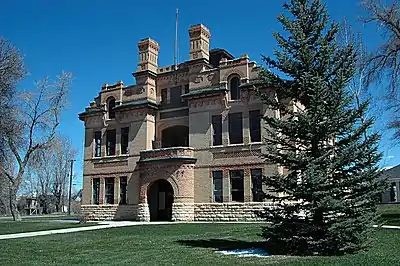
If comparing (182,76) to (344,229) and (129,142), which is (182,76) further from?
(344,229)

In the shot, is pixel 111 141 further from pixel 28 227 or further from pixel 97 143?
pixel 28 227

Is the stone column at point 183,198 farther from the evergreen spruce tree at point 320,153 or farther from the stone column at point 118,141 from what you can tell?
the evergreen spruce tree at point 320,153

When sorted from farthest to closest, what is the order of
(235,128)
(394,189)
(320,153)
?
(394,189) → (235,128) → (320,153)

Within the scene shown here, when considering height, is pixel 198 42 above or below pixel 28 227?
above

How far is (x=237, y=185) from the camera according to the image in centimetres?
2984

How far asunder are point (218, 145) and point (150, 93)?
8.07m

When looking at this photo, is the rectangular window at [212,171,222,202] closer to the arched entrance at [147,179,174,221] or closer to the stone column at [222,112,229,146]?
the stone column at [222,112,229,146]

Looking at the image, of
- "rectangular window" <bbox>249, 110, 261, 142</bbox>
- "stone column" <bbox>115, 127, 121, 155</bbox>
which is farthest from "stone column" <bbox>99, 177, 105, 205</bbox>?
"rectangular window" <bbox>249, 110, 261, 142</bbox>

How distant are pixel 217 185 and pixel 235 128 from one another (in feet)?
14.1

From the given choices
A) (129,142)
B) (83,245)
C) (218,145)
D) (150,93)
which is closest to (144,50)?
(150,93)

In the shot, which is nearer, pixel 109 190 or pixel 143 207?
pixel 143 207

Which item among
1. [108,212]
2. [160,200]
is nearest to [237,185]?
[160,200]

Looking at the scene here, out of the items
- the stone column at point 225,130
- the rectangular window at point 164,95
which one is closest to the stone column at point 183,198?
the stone column at point 225,130

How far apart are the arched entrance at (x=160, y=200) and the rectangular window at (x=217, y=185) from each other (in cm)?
430
